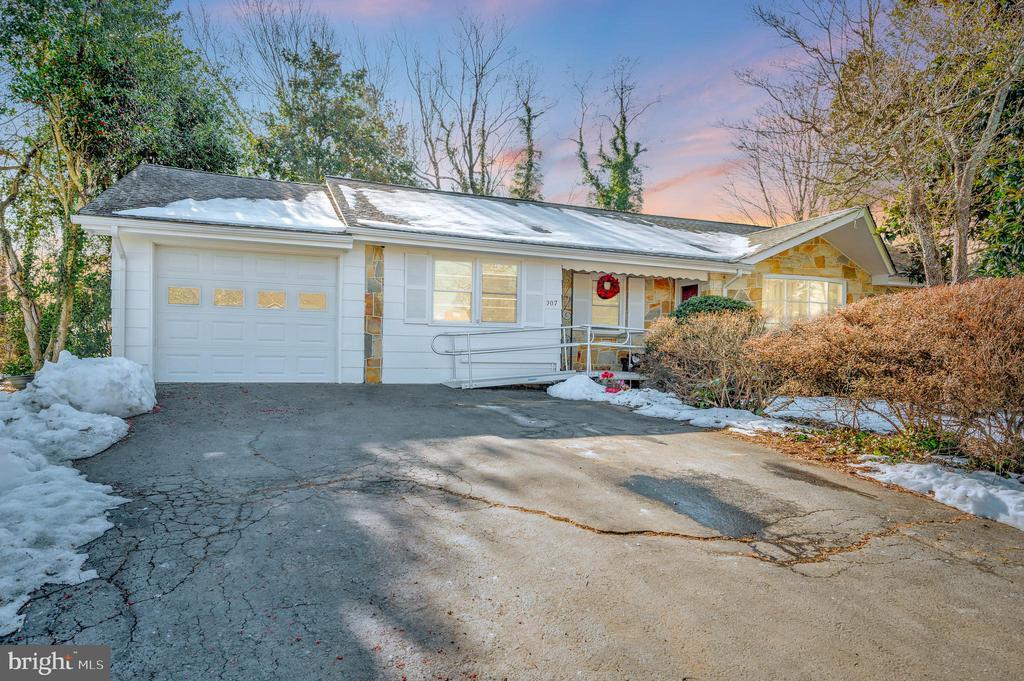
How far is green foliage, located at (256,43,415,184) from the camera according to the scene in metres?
19.2

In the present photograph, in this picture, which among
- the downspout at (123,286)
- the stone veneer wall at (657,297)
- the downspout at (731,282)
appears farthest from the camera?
the stone veneer wall at (657,297)

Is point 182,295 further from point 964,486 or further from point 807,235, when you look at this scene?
point 807,235

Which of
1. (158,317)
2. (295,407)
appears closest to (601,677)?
(295,407)

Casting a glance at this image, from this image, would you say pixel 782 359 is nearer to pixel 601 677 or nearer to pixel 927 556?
pixel 927 556

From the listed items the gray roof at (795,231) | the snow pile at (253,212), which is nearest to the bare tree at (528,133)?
the gray roof at (795,231)

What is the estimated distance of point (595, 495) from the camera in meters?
3.67

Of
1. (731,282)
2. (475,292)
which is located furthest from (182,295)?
(731,282)

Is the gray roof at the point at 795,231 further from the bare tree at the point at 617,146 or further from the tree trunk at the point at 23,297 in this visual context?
the tree trunk at the point at 23,297

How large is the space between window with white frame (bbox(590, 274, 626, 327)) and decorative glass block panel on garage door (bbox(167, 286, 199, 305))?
7.89 metres

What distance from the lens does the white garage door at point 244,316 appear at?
8344mm

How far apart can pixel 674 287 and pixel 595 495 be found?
34.0 feet

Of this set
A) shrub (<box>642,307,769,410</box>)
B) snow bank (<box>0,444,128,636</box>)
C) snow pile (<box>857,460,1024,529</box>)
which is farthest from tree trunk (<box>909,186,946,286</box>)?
snow bank (<box>0,444,128,636</box>)

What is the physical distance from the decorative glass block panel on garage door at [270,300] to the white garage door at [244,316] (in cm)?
2

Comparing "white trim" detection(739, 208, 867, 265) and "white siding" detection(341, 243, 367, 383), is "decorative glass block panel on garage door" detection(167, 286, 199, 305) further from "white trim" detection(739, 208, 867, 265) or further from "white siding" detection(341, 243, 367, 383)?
"white trim" detection(739, 208, 867, 265)
